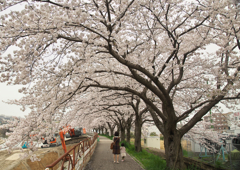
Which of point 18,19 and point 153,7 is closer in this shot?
point 18,19

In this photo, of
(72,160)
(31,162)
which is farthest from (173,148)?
(31,162)

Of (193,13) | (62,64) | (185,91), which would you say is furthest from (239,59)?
(62,64)

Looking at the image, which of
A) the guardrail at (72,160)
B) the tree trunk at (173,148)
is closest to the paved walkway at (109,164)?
the guardrail at (72,160)

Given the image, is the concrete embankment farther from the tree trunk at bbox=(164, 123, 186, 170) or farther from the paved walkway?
the tree trunk at bbox=(164, 123, 186, 170)

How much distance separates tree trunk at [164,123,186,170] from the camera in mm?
6650

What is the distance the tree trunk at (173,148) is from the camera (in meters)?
6.65

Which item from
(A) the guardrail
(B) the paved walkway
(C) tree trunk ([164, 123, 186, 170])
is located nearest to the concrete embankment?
(A) the guardrail

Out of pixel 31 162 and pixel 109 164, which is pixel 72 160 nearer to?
pixel 31 162

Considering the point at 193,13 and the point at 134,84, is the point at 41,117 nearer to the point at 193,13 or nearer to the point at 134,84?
the point at 193,13

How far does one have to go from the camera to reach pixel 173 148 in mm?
6789

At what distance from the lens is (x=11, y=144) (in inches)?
147

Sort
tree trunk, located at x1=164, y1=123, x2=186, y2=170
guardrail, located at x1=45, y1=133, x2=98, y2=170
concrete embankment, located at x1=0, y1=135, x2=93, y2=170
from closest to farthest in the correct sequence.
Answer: guardrail, located at x1=45, y1=133, x2=98, y2=170 → tree trunk, located at x1=164, y1=123, x2=186, y2=170 → concrete embankment, located at x1=0, y1=135, x2=93, y2=170

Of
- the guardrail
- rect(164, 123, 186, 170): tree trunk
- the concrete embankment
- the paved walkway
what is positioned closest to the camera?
the guardrail

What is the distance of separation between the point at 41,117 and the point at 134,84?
688 centimetres
